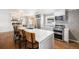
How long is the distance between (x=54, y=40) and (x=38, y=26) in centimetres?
40

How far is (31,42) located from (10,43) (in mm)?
398

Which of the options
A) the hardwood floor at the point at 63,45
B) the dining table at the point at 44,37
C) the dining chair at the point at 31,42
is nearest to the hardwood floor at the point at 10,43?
the hardwood floor at the point at 63,45

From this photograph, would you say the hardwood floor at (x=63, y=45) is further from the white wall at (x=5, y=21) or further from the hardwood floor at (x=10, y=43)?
the white wall at (x=5, y=21)

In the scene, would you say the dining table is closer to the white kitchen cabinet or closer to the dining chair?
the dining chair

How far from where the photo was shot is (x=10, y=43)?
2355mm

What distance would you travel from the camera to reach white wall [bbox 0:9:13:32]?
2.29 m

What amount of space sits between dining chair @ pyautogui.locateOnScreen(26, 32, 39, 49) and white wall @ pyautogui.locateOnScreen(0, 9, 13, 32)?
0.39 m

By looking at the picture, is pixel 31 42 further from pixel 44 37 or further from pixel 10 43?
pixel 10 43

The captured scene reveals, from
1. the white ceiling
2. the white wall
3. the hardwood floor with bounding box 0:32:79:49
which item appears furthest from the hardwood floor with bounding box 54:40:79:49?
the white wall

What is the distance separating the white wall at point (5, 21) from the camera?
2.29m
